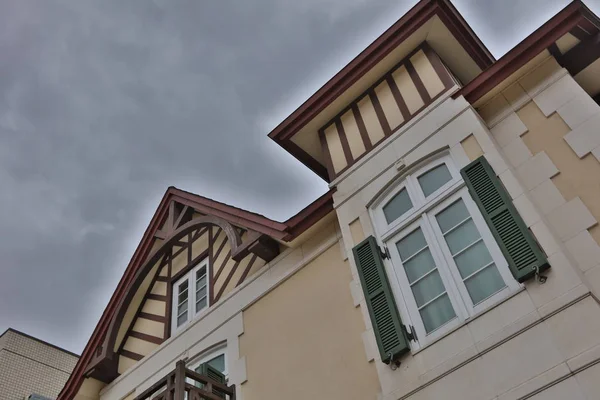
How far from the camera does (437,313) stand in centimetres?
604

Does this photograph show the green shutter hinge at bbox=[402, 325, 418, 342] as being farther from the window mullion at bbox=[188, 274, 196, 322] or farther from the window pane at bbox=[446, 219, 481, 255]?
the window mullion at bbox=[188, 274, 196, 322]

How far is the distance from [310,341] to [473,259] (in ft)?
8.09

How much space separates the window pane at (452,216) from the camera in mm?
6418

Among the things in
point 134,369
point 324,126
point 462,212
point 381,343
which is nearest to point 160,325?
point 134,369

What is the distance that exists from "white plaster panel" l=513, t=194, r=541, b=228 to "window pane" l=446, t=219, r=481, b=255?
1.74 feet

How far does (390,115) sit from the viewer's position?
830 cm

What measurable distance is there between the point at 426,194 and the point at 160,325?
559 centimetres

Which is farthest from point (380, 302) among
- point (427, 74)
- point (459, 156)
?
point (427, 74)

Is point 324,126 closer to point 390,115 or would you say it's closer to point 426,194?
point 390,115

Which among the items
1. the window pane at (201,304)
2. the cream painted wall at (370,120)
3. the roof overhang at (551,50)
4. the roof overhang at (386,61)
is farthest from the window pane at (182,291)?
the roof overhang at (551,50)

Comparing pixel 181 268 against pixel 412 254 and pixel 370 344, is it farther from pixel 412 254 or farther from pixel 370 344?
pixel 412 254

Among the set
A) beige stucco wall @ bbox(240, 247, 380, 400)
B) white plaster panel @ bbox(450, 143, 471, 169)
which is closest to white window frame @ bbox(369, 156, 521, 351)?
white plaster panel @ bbox(450, 143, 471, 169)

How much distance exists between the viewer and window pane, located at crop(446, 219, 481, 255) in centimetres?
618

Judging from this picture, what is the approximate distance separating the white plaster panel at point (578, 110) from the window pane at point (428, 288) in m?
2.25
